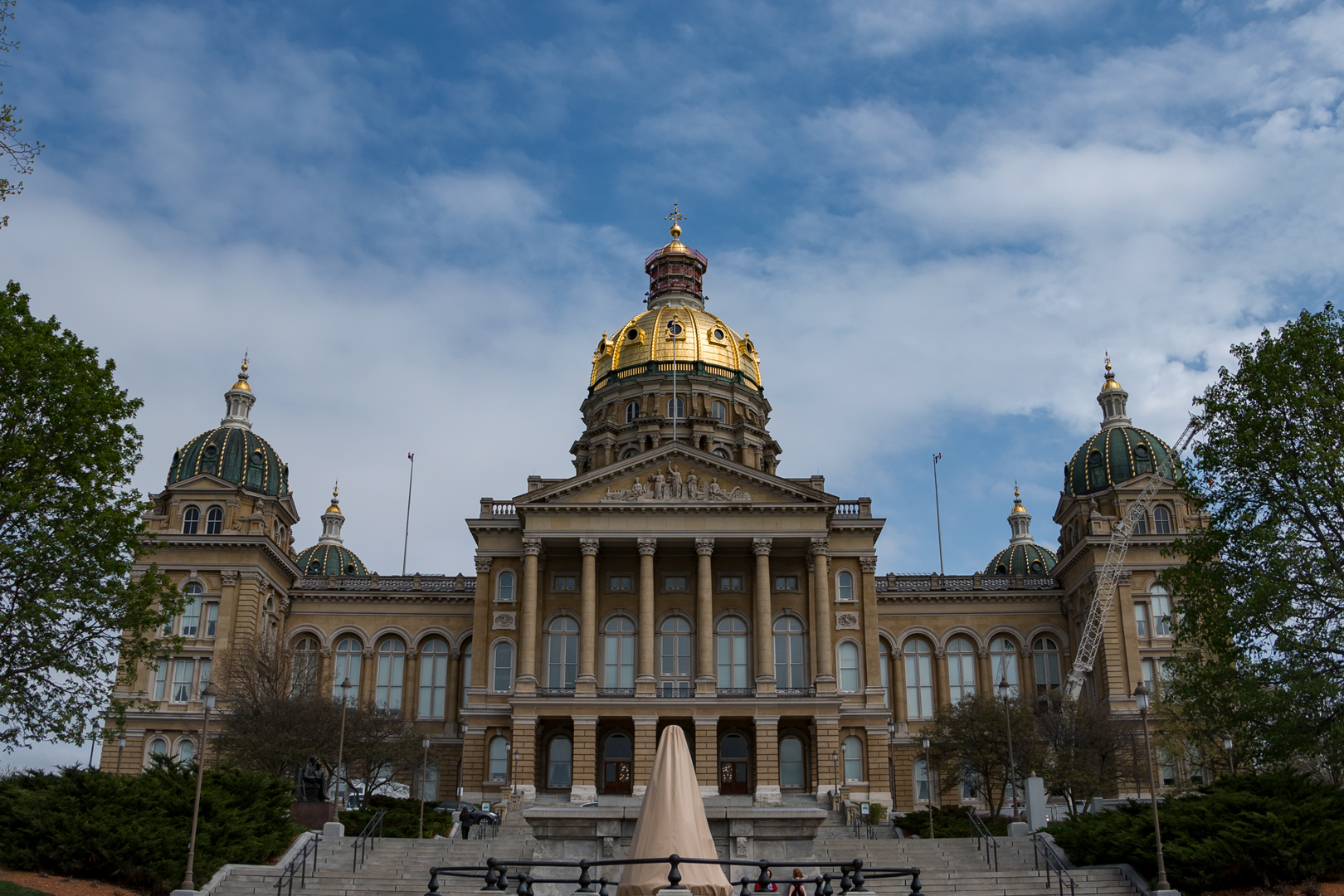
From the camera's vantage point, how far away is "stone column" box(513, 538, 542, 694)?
54406mm

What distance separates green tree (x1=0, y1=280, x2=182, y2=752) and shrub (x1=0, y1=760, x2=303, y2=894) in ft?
5.75

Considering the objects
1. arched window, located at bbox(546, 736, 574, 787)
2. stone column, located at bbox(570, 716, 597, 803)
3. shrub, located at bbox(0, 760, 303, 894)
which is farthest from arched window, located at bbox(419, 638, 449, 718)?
shrub, located at bbox(0, 760, 303, 894)

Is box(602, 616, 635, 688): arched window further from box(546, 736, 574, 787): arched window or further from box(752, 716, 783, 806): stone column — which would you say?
box(752, 716, 783, 806): stone column

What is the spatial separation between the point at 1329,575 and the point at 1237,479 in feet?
10.7

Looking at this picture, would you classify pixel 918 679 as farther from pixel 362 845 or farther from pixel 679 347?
pixel 362 845

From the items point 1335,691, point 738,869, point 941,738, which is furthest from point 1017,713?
point 738,869

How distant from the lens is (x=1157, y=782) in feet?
179

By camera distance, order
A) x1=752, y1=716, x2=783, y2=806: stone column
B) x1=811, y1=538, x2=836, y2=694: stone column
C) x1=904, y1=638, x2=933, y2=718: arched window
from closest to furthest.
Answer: x1=752, y1=716, x2=783, y2=806: stone column, x1=811, y1=538, x2=836, y2=694: stone column, x1=904, y1=638, x2=933, y2=718: arched window

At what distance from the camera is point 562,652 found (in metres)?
58.5

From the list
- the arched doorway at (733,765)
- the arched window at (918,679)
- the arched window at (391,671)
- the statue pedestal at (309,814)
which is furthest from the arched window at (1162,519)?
the statue pedestal at (309,814)

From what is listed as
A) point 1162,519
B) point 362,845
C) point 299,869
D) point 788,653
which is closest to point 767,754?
point 788,653

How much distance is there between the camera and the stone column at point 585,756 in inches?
2052

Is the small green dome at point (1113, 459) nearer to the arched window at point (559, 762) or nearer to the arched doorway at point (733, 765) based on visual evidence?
the arched doorway at point (733, 765)

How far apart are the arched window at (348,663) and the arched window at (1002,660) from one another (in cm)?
3332
